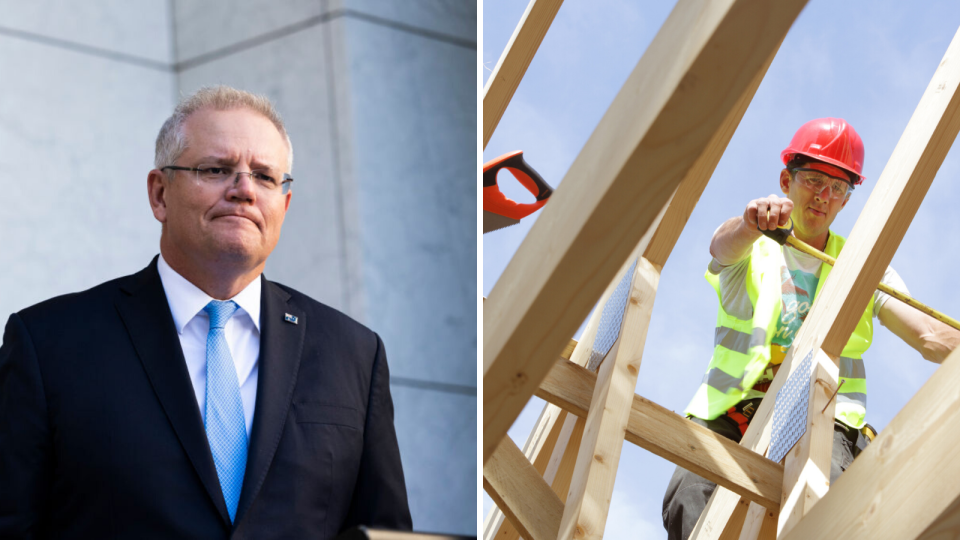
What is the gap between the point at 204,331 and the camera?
1715mm

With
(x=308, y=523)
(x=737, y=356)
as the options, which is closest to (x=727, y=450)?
(x=737, y=356)

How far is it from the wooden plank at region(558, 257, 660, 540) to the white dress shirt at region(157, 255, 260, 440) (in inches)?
35.2

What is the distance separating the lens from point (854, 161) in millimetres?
3188

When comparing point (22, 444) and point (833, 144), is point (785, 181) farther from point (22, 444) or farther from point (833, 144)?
point (22, 444)

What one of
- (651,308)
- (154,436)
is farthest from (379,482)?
(651,308)

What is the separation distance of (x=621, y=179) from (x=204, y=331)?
1.01m

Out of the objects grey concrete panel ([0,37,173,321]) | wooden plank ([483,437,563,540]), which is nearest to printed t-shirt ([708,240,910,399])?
wooden plank ([483,437,563,540])

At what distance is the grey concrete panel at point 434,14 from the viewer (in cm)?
283

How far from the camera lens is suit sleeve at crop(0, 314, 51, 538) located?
1447 mm

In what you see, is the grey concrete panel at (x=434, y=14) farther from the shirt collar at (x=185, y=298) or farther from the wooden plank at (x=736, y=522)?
the wooden plank at (x=736, y=522)

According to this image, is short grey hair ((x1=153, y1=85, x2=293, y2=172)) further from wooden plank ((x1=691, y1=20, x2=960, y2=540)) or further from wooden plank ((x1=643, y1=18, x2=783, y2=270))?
wooden plank ((x1=691, y1=20, x2=960, y2=540))

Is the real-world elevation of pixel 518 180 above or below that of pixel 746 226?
below

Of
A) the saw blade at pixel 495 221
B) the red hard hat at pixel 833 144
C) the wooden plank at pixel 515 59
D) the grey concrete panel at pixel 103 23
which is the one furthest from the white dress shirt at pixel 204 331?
the red hard hat at pixel 833 144

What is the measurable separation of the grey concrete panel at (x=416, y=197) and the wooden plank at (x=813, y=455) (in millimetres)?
→ 963
